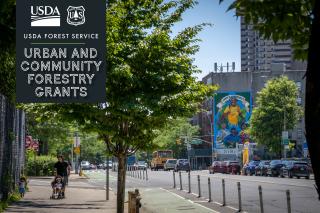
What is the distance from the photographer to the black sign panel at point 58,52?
10578 millimetres

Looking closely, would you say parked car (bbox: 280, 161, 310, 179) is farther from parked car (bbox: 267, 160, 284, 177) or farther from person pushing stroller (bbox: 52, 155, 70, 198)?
person pushing stroller (bbox: 52, 155, 70, 198)

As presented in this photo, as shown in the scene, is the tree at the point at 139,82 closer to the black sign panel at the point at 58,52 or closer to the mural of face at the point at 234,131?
the black sign panel at the point at 58,52

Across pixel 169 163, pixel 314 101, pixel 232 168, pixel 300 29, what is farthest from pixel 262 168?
pixel 314 101

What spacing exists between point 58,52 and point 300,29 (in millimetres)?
6222

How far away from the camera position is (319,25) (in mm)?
4117

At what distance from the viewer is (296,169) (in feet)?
156

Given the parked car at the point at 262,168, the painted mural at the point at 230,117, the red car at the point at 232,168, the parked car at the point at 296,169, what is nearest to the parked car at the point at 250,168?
the parked car at the point at 262,168

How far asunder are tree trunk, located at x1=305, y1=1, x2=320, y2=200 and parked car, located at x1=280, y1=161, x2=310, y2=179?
4430 centimetres

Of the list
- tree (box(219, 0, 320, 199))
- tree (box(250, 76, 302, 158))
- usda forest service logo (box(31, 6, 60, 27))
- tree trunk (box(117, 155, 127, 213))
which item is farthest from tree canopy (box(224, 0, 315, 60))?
tree (box(250, 76, 302, 158))

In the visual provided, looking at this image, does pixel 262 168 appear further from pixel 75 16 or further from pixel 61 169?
pixel 75 16

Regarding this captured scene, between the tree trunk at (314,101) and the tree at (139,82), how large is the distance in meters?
9.68

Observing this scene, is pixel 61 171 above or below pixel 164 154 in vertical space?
below

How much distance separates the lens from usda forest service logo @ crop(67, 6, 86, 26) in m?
10.8

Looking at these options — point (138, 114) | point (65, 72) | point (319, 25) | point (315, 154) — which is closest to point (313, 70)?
point (319, 25)
